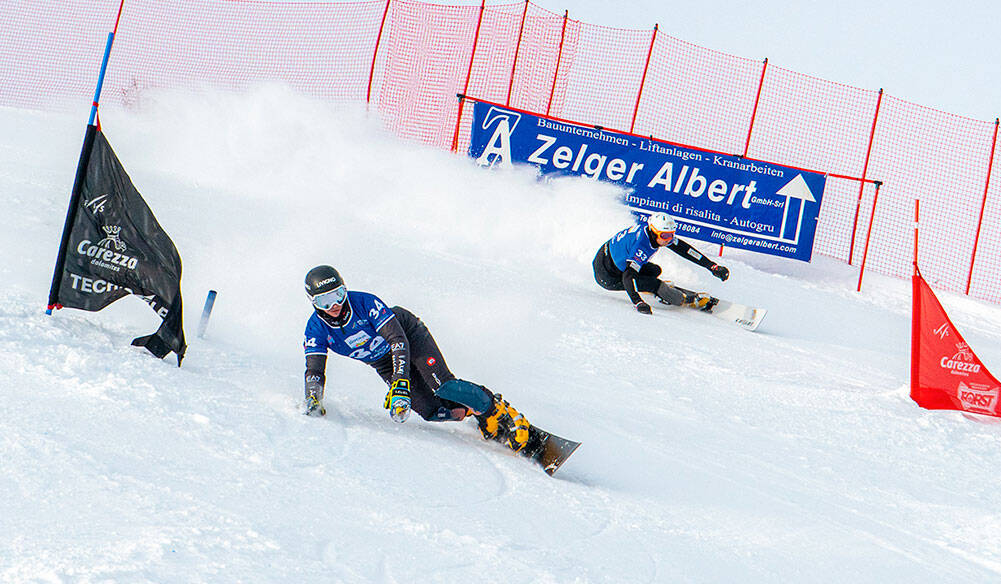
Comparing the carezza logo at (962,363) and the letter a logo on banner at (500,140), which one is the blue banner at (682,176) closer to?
the letter a logo on banner at (500,140)

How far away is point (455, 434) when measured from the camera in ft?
17.3

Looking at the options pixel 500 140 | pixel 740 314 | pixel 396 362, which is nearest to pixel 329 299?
pixel 396 362

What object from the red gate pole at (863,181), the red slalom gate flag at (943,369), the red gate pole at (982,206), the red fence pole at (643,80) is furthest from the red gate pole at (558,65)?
the red slalom gate flag at (943,369)

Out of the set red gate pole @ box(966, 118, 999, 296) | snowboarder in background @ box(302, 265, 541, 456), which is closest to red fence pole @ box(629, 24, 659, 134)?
red gate pole @ box(966, 118, 999, 296)

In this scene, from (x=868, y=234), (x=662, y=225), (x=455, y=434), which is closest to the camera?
(x=455, y=434)

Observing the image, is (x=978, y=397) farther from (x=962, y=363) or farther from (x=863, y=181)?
(x=863, y=181)

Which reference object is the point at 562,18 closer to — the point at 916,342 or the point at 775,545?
the point at 916,342

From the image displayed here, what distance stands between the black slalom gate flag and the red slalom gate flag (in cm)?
552

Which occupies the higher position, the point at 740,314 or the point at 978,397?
the point at 740,314

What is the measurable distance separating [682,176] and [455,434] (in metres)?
9.20

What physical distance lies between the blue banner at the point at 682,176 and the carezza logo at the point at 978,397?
6842mm

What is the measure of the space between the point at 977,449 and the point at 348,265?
19.2ft

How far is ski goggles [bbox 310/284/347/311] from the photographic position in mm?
4836

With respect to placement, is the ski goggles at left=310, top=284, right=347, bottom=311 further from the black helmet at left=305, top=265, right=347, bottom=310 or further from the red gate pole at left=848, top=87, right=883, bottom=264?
the red gate pole at left=848, top=87, right=883, bottom=264
